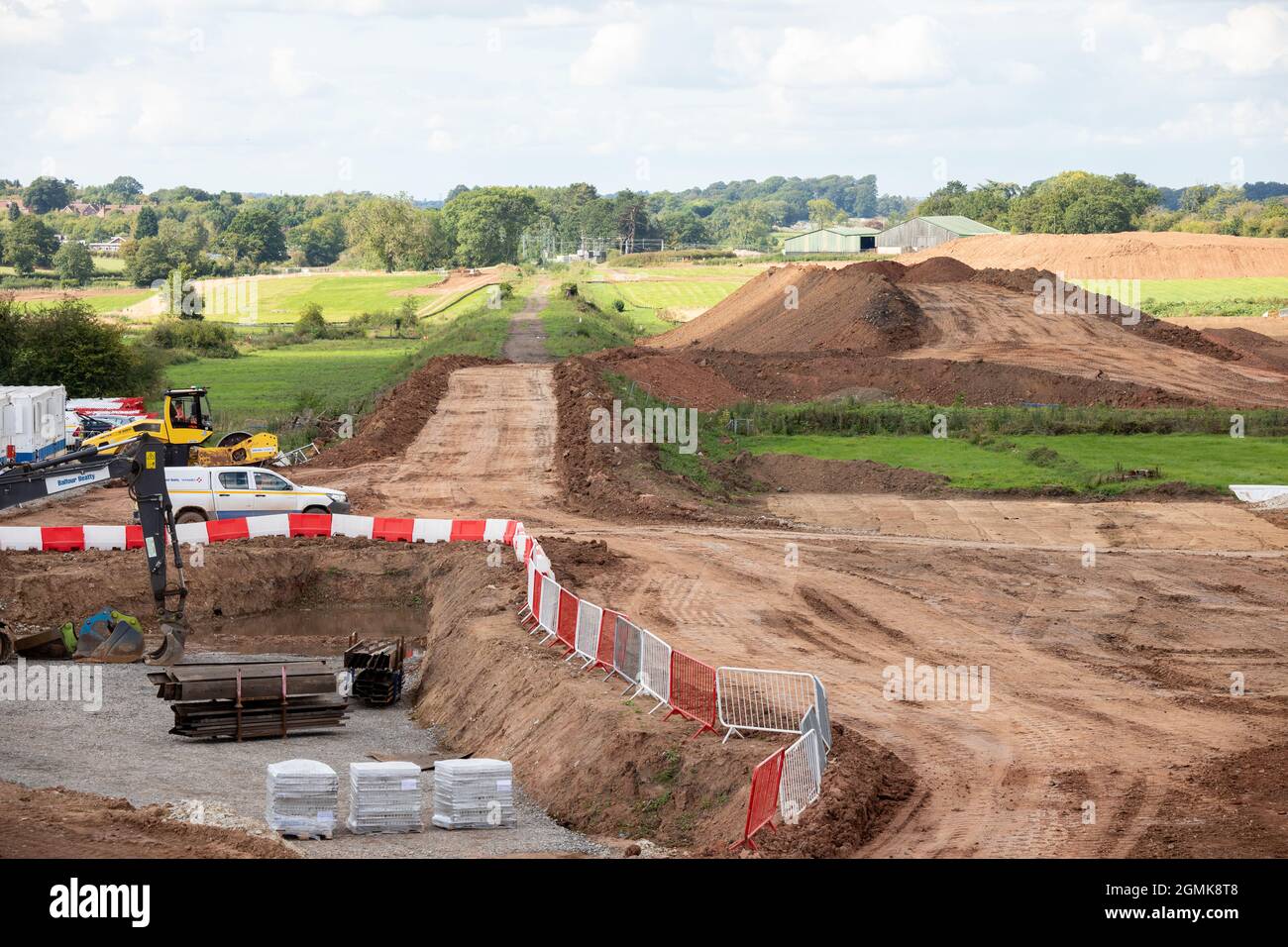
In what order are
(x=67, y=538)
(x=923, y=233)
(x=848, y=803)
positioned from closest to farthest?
(x=848, y=803), (x=67, y=538), (x=923, y=233)

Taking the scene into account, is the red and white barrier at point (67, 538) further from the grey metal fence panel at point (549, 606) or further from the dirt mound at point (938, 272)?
the dirt mound at point (938, 272)

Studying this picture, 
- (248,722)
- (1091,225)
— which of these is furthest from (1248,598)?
(1091,225)

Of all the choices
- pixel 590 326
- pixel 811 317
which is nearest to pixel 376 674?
pixel 811 317

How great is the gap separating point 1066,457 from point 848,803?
3352 centimetres

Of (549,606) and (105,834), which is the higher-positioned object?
(549,606)

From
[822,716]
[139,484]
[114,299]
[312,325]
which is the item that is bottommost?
[822,716]

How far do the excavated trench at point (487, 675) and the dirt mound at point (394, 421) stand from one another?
1126cm

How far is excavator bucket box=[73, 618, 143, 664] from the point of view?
27391mm

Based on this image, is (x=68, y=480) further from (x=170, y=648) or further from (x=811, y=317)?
(x=811, y=317)

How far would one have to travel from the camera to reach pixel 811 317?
258ft

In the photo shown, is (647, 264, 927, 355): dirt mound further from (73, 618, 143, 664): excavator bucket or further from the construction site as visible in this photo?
(73, 618, 143, 664): excavator bucket

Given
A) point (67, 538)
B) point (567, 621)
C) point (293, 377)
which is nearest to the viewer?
point (567, 621)

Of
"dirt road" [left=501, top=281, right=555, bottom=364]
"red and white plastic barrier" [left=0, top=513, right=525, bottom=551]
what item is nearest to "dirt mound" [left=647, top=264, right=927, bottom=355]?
"dirt road" [left=501, top=281, right=555, bottom=364]
